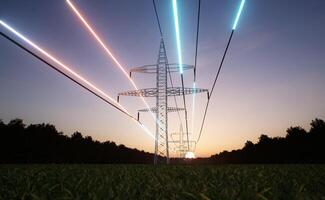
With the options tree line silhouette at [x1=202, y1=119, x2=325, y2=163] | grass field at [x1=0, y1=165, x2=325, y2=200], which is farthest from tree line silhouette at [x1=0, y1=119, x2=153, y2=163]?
grass field at [x1=0, y1=165, x2=325, y2=200]

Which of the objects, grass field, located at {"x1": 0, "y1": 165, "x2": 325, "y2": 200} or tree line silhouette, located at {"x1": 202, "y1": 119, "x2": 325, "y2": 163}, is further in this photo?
tree line silhouette, located at {"x1": 202, "y1": 119, "x2": 325, "y2": 163}

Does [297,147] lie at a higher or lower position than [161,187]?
higher

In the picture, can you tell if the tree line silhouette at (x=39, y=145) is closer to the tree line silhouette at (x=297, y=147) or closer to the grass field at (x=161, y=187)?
the tree line silhouette at (x=297, y=147)

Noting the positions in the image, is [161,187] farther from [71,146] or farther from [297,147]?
[71,146]

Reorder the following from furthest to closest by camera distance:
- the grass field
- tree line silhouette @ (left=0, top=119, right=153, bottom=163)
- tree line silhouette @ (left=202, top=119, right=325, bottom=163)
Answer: tree line silhouette @ (left=202, top=119, right=325, bottom=163), tree line silhouette @ (left=0, top=119, right=153, bottom=163), the grass field

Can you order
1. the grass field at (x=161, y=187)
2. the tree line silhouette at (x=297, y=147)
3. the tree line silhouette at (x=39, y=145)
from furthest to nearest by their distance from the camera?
the tree line silhouette at (x=297, y=147) < the tree line silhouette at (x=39, y=145) < the grass field at (x=161, y=187)

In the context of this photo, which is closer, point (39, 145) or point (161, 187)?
point (161, 187)

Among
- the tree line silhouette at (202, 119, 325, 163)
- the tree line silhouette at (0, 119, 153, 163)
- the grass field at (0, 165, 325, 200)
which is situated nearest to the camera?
the grass field at (0, 165, 325, 200)

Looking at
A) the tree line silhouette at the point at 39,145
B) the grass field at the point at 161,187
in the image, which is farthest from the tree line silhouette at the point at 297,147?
the grass field at the point at 161,187

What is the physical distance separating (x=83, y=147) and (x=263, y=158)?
2687 inches

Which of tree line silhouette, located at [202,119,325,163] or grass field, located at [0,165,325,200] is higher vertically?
tree line silhouette, located at [202,119,325,163]

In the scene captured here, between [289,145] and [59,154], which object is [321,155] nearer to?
[289,145]

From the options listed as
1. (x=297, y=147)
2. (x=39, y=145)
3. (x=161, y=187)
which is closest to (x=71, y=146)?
(x=39, y=145)

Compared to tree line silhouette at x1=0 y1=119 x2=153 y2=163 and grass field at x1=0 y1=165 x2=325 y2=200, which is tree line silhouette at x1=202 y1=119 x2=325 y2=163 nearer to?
tree line silhouette at x1=0 y1=119 x2=153 y2=163
